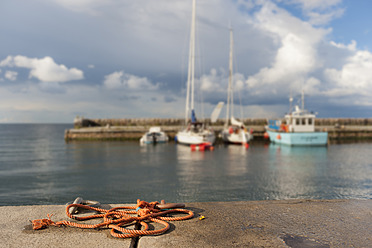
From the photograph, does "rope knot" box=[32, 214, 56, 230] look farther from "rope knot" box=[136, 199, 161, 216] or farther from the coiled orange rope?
"rope knot" box=[136, 199, 161, 216]

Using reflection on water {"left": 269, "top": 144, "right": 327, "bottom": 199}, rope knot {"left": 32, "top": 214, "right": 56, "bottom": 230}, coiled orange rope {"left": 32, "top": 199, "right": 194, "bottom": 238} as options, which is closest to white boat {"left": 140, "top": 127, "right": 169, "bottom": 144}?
reflection on water {"left": 269, "top": 144, "right": 327, "bottom": 199}

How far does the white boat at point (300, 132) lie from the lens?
33.7m

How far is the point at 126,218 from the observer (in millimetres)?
3781

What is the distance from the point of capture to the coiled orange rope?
3457 mm

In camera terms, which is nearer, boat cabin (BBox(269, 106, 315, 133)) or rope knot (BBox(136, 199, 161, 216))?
rope knot (BBox(136, 199, 161, 216))

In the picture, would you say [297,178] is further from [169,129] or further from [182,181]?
[169,129]

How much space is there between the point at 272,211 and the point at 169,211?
1.59 meters

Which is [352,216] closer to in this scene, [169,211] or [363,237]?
[363,237]

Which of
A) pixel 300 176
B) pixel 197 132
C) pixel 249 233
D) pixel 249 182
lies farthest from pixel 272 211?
pixel 197 132

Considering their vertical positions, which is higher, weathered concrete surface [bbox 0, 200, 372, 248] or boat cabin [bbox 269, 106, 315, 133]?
boat cabin [bbox 269, 106, 315, 133]

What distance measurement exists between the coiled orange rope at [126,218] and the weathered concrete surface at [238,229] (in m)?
0.09


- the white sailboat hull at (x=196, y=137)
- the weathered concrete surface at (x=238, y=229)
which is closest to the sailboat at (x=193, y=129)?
the white sailboat hull at (x=196, y=137)

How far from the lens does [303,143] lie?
33.8 meters

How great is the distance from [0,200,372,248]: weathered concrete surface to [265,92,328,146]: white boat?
101ft
